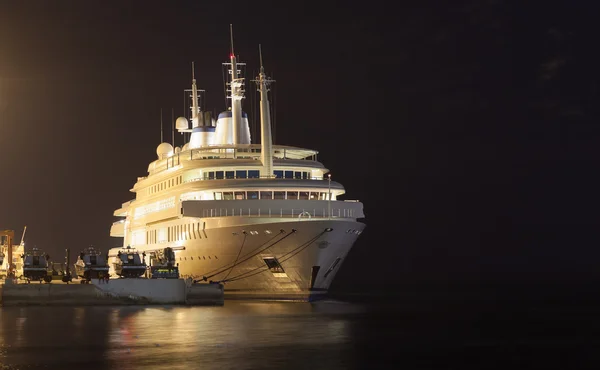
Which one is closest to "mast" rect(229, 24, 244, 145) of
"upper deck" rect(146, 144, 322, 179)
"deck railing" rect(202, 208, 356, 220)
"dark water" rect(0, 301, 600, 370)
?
"upper deck" rect(146, 144, 322, 179)

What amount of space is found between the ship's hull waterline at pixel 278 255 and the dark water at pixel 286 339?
11.5 ft

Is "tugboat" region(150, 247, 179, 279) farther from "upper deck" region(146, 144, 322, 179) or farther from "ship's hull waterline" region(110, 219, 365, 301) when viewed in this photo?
"upper deck" region(146, 144, 322, 179)

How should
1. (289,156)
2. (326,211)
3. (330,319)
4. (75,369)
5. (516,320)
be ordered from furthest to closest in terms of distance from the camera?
(289,156), (326,211), (516,320), (330,319), (75,369)

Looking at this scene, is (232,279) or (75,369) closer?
(75,369)

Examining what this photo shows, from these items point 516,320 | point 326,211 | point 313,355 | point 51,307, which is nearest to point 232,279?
point 326,211

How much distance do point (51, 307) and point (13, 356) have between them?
30.1m

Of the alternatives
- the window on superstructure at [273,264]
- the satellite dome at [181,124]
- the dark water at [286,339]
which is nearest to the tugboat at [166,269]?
the dark water at [286,339]

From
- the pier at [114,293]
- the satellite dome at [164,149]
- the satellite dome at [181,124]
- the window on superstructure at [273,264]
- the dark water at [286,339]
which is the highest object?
the satellite dome at [181,124]

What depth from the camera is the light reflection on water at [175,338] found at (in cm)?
3553

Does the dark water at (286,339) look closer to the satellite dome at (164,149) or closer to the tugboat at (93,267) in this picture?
the tugboat at (93,267)

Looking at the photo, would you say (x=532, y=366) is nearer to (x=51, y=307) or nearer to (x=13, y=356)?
(x=13, y=356)

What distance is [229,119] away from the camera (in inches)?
3265

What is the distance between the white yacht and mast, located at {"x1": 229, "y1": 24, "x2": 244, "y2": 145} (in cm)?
310

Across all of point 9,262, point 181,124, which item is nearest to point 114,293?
point 9,262
